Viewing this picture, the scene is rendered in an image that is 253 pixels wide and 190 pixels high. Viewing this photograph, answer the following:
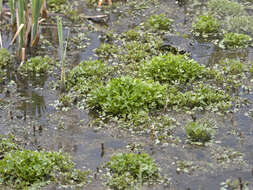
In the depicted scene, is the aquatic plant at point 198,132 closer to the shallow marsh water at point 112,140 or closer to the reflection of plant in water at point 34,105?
the shallow marsh water at point 112,140

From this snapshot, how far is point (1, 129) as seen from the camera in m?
6.71

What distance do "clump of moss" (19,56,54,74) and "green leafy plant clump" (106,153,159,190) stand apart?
10.1 feet

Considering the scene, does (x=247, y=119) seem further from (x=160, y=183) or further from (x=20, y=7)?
(x=20, y=7)

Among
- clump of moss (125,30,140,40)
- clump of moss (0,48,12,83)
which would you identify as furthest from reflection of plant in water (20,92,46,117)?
clump of moss (125,30,140,40)

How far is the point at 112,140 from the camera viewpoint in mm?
6461

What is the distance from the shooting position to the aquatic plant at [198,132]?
20.9 ft

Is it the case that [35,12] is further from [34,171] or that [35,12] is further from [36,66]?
[34,171]

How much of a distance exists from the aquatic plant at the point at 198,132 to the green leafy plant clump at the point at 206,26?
141 inches

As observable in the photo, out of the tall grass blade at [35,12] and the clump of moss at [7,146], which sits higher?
the tall grass blade at [35,12]

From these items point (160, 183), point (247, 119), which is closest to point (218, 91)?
point (247, 119)

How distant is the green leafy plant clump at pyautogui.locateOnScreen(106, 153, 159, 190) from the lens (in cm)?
551

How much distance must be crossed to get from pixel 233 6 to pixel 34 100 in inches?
206

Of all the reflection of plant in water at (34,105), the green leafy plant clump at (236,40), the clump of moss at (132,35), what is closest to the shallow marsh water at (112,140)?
the reflection of plant in water at (34,105)

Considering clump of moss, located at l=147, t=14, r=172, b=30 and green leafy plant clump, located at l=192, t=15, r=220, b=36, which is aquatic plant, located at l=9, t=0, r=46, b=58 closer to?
clump of moss, located at l=147, t=14, r=172, b=30
